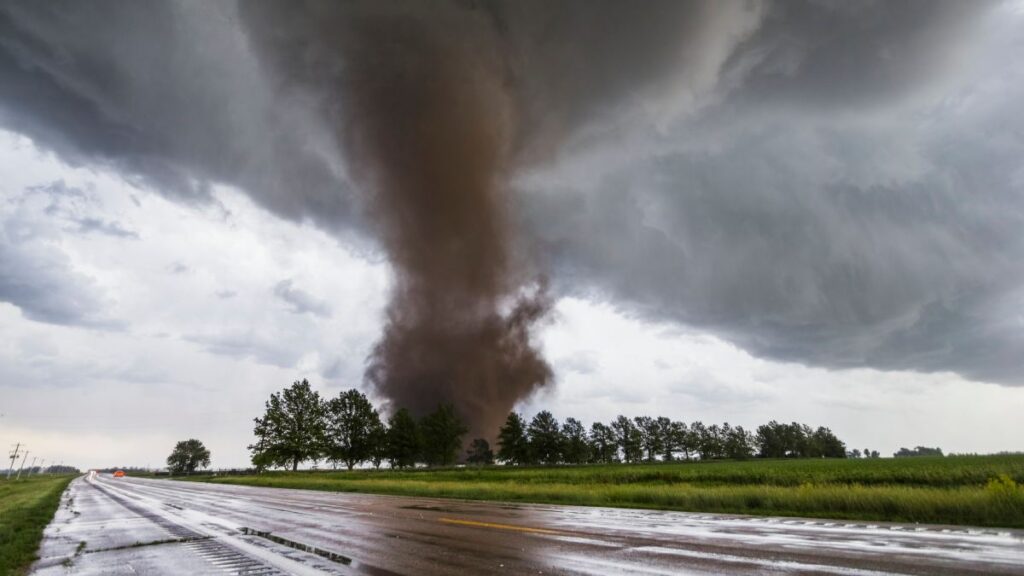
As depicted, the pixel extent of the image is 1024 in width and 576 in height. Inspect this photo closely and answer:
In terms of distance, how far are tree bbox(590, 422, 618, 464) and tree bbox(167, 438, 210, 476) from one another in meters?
142

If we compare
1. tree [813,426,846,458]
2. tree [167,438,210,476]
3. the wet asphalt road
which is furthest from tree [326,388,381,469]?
tree [813,426,846,458]

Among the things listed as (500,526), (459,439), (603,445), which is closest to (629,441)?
(603,445)

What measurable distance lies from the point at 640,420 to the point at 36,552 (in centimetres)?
16643

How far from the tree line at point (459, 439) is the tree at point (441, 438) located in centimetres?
23

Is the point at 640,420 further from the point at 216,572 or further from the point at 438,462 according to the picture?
the point at 216,572

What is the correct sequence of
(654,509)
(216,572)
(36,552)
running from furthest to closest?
1. (654,509)
2. (36,552)
3. (216,572)

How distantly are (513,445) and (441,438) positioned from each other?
1895 cm

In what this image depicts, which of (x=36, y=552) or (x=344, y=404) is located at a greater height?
(x=344, y=404)

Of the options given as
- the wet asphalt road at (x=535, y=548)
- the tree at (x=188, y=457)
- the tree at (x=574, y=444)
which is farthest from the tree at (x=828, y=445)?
the tree at (x=188, y=457)

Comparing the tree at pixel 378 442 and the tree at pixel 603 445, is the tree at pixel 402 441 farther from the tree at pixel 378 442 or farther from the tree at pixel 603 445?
the tree at pixel 603 445

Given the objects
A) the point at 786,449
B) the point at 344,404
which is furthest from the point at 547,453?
the point at 786,449

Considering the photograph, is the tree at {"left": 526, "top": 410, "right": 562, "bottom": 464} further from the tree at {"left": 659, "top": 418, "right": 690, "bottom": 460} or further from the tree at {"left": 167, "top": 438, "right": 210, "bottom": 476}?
the tree at {"left": 167, "top": 438, "right": 210, "bottom": 476}

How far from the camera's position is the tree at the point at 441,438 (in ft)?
364

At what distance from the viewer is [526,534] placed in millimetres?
11172
